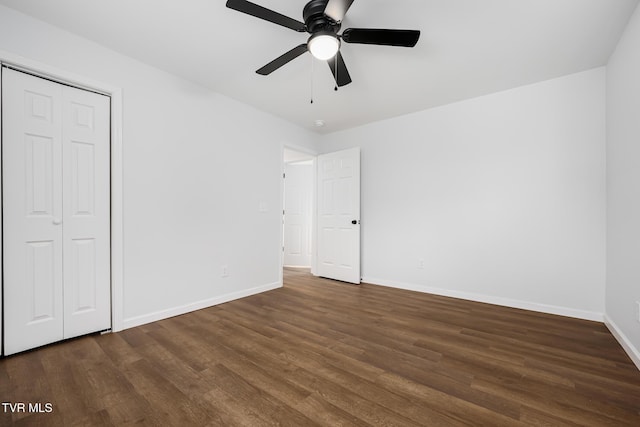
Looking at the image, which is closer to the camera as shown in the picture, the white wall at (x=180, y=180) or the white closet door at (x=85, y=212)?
the white closet door at (x=85, y=212)

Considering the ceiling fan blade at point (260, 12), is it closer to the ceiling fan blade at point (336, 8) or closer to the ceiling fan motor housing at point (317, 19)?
the ceiling fan motor housing at point (317, 19)

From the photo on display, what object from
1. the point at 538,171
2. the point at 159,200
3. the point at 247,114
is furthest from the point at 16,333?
the point at 538,171

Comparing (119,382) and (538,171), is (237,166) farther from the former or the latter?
(538,171)

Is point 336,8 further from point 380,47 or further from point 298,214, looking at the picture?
point 298,214

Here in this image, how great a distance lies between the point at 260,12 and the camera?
1.62 meters

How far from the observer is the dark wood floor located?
4.61 ft

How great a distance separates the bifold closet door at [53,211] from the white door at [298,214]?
12.4 feet

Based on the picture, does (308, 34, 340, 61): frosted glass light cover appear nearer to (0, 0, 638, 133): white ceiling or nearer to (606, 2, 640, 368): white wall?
(0, 0, 638, 133): white ceiling

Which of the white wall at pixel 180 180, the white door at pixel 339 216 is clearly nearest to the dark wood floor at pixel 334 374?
the white wall at pixel 180 180

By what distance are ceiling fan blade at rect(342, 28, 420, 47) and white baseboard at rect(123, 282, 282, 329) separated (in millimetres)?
2988

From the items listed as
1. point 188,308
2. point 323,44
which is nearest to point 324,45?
point 323,44

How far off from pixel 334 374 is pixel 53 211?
2536mm

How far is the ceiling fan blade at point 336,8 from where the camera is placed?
154cm

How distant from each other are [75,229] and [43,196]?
331mm
